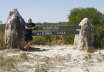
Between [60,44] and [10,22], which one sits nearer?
[10,22]

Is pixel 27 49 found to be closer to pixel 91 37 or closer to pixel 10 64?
pixel 91 37

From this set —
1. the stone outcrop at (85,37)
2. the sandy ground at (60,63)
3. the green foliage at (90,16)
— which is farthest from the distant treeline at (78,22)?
the sandy ground at (60,63)

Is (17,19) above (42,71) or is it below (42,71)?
above

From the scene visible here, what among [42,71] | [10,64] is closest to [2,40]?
[10,64]

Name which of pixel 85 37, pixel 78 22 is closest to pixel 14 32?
pixel 85 37

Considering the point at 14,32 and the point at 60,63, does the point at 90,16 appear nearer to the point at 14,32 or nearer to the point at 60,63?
the point at 14,32

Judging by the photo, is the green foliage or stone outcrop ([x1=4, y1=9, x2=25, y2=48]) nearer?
stone outcrop ([x1=4, y1=9, x2=25, y2=48])

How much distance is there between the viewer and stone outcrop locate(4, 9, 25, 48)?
17.0 meters

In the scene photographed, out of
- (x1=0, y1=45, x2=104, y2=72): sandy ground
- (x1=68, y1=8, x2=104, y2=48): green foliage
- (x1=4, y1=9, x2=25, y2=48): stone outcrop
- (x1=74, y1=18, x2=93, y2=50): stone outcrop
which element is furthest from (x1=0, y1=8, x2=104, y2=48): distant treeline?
(x1=0, y1=45, x2=104, y2=72): sandy ground

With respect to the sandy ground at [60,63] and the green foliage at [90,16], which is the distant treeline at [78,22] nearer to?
the green foliage at [90,16]

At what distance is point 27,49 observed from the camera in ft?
57.1

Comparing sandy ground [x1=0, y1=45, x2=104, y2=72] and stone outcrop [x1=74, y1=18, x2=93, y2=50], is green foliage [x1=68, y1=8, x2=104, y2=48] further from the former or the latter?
sandy ground [x1=0, y1=45, x2=104, y2=72]

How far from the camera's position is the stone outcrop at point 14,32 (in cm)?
1697

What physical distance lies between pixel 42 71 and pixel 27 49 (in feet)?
23.1
